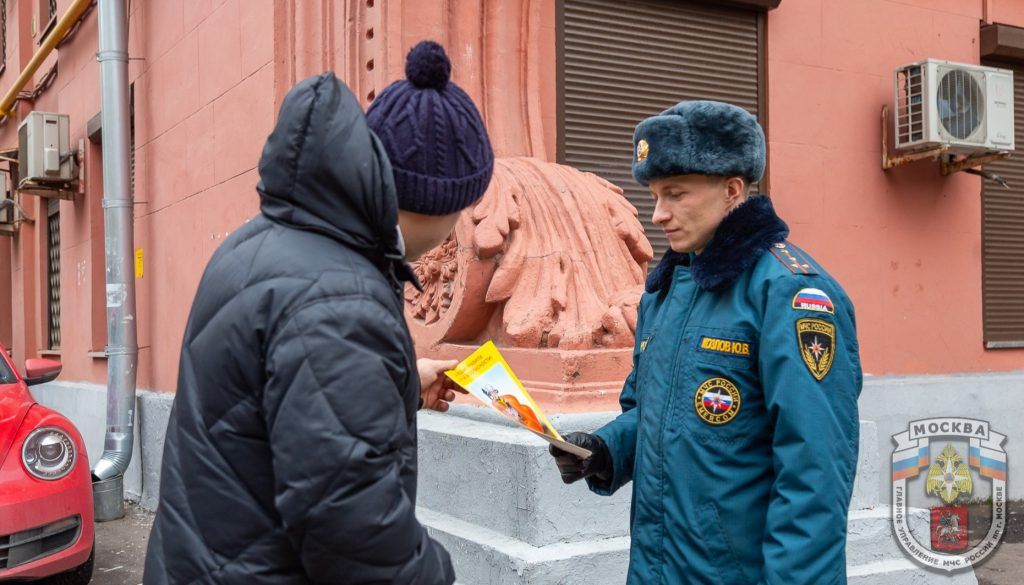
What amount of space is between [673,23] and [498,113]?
6.21 ft

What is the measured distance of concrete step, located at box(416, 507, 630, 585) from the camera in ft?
11.1

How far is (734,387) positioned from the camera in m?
2.01

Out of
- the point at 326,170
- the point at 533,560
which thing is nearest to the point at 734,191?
the point at 326,170

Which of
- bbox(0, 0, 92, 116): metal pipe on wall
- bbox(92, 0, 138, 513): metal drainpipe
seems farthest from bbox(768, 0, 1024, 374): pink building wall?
bbox(0, 0, 92, 116): metal pipe on wall

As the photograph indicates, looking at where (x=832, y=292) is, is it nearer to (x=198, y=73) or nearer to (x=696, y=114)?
(x=696, y=114)

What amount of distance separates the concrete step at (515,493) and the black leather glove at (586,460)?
1.08m

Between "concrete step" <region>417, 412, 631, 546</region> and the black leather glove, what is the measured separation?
3.53 feet

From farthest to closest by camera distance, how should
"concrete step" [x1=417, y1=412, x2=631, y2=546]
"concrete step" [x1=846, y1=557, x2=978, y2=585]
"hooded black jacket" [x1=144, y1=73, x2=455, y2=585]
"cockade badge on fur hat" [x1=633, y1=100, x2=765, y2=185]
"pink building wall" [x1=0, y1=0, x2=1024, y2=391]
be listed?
"pink building wall" [x1=0, y1=0, x2=1024, y2=391] < "concrete step" [x1=846, y1=557, x2=978, y2=585] < "concrete step" [x1=417, y1=412, x2=631, y2=546] < "cockade badge on fur hat" [x1=633, y1=100, x2=765, y2=185] < "hooded black jacket" [x1=144, y1=73, x2=455, y2=585]

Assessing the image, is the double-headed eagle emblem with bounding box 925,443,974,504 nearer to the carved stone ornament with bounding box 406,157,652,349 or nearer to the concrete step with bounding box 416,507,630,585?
the carved stone ornament with bounding box 406,157,652,349

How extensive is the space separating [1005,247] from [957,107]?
1720 mm

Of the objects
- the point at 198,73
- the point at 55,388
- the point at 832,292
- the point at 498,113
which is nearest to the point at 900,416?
the point at 498,113

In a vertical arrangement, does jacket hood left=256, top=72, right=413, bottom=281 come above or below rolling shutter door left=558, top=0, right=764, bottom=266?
below

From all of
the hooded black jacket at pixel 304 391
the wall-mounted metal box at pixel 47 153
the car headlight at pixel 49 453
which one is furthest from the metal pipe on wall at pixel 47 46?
the hooded black jacket at pixel 304 391

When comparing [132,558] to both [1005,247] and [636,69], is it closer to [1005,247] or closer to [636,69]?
[636,69]
